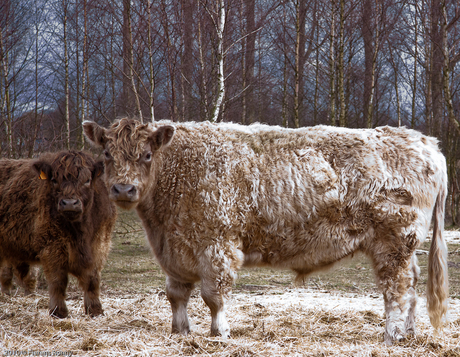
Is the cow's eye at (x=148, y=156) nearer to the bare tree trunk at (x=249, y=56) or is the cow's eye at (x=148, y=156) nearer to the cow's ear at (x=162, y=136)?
the cow's ear at (x=162, y=136)

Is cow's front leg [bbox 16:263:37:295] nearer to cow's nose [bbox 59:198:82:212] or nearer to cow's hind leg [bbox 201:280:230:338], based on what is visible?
cow's nose [bbox 59:198:82:212]

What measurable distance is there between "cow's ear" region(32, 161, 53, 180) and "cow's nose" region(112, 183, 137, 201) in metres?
1.79

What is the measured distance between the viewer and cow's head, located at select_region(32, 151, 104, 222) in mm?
5215

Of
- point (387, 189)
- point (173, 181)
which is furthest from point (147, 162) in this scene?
point (387, 189)

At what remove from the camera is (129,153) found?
4.11 m

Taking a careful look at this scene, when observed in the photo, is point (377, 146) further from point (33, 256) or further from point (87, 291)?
point (33, 256)

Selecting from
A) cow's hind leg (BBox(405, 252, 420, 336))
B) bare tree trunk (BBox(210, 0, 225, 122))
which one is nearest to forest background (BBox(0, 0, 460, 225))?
bare tree trunk (BBox(210, 0, 225, 122))

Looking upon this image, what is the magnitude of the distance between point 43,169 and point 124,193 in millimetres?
1889

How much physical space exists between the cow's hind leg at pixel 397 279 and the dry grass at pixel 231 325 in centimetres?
20

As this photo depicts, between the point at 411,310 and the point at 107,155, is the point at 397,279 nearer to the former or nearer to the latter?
the point at 411,310

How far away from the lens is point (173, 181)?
14.4ft

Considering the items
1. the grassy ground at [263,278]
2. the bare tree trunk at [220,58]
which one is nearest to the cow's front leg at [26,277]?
the grassy ground at [263,278]

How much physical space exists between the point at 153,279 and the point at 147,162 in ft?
12.8

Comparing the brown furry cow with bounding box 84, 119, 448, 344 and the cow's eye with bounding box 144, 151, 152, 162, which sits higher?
the cow's eye with bounding box 144, 151, 152, 162
